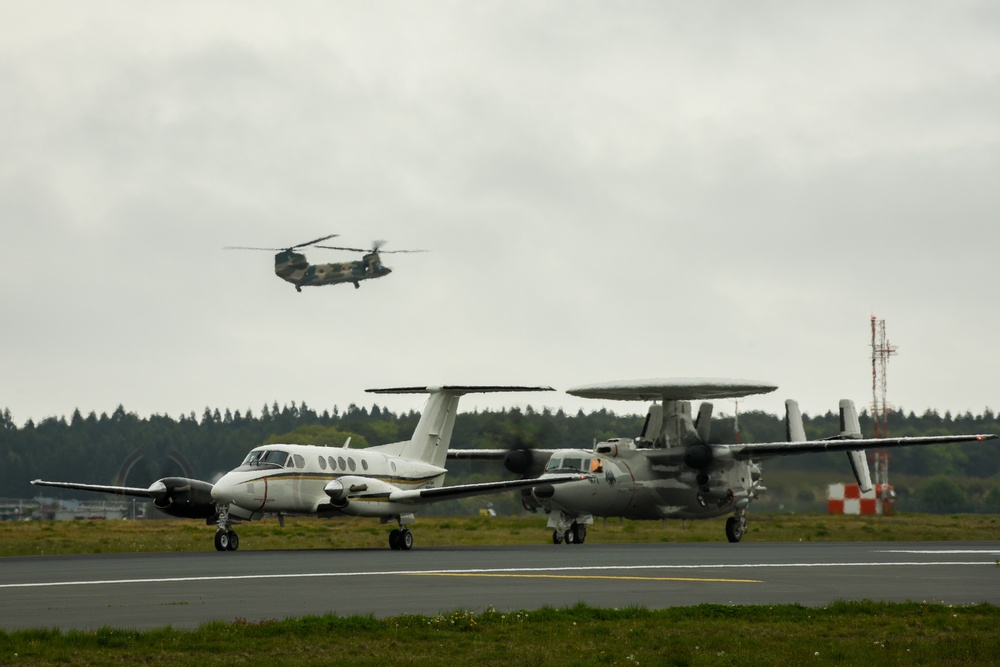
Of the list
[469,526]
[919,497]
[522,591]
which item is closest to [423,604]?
[522,591]

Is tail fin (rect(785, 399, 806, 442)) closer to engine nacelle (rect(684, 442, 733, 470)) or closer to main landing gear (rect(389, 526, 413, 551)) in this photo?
engine nacelle (rect(684, 442, 733, 470))

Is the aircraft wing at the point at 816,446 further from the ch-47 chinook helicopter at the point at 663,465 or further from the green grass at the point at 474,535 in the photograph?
the green grass at the point at 474,535

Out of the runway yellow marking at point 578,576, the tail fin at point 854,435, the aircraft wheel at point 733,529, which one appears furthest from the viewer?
the tail fin at point 854,435

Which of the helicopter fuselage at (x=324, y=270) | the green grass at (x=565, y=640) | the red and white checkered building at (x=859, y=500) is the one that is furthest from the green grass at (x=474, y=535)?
the green grass at (x=565, y=640)

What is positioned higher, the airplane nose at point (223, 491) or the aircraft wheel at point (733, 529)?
the airplane nose at point (223, 491)

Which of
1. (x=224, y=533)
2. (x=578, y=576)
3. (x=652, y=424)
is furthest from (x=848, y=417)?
(x=578, y=576)

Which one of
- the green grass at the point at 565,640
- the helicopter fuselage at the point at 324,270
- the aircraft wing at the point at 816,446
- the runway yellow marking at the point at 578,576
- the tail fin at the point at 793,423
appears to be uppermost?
the helicopter fuselage at the point at 324,270

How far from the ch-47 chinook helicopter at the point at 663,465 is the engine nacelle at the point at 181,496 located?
35.4 feet

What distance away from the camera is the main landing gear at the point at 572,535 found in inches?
1641

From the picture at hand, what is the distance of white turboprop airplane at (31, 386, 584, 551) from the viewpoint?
34.0m

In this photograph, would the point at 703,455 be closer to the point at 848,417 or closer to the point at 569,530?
the point at 569,530

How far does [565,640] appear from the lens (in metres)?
13.4

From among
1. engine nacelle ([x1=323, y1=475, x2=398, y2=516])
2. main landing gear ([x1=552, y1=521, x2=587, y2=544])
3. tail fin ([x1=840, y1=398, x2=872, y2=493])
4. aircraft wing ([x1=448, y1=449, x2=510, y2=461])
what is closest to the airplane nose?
engine nacelle ([x1=323, y1=475, x2=398, y2=516])

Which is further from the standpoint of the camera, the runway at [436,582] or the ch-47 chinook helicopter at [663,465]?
the ch-47 chinook helicopter at [663,465]
